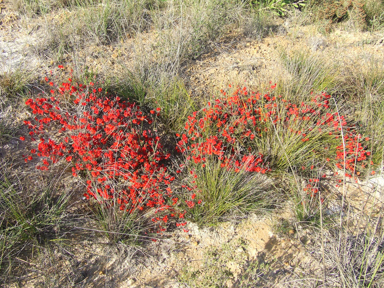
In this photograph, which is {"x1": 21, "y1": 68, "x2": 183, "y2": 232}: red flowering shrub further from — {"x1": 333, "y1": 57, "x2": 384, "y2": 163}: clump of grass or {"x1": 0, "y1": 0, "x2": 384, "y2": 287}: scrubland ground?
{"x1": 333, "y1": 57, "x2": 384, "y2": 163}: clump of grass

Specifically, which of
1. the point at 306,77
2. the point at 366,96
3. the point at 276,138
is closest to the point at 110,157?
the point at 276,138

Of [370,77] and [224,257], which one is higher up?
[370,77]

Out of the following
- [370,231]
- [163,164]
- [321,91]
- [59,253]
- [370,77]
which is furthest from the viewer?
[370,77]

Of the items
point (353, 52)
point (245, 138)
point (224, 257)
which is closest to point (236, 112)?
point (245, 138)

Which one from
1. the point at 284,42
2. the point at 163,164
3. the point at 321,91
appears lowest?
the point at 163,164

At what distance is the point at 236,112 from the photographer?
323 cm

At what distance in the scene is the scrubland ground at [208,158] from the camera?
2.42 metres

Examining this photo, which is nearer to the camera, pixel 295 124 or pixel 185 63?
pixel 295 124

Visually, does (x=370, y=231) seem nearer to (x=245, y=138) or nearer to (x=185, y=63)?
(x=245, y=138)

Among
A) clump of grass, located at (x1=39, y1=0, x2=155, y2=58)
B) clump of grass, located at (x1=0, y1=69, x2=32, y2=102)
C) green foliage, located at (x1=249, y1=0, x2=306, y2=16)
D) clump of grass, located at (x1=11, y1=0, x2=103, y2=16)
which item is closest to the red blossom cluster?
clump of grass, located at (x1=39, y1=0, x2=155, y2=58)

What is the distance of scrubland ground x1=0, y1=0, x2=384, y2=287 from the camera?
7.95ft

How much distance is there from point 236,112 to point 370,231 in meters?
1.76

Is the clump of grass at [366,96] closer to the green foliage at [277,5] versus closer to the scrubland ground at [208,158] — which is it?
the scrubland ground at [208,158]

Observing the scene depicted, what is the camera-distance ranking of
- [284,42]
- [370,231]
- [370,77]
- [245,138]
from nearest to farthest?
[370,231]
[245,138]
[370,77]
[284,42]
